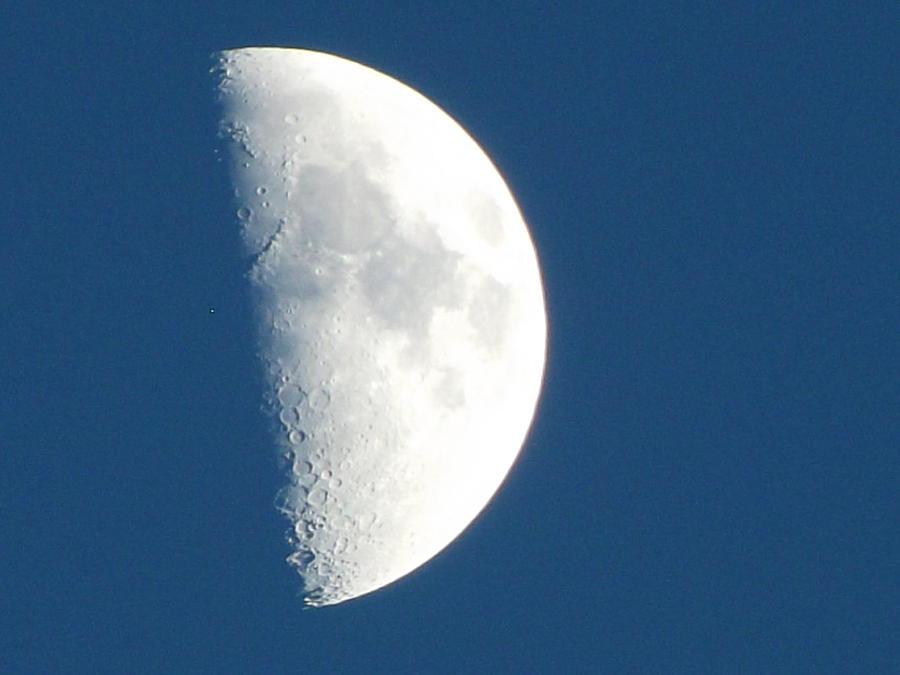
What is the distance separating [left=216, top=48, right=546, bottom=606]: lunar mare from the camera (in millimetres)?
13664

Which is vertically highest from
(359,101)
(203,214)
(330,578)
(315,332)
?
(359,101)

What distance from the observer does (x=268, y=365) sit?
13703 mm

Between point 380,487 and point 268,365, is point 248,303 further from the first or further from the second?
point 380,487

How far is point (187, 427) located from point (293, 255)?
1.86 meters

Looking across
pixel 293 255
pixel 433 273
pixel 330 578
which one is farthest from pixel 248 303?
pixel 330 578

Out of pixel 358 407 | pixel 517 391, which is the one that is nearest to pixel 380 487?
pixel 358 407

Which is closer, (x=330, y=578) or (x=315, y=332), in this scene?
(x=315, y=332)

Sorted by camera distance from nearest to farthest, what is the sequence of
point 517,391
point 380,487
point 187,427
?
point 187,427
point 380,487
point 517,391

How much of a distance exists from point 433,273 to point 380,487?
7.21 ft

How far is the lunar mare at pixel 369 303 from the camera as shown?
1366 centimetres

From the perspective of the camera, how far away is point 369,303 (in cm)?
1373

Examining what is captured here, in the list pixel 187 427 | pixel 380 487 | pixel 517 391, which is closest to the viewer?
pixel 187 427

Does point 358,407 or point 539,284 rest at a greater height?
point 539,284

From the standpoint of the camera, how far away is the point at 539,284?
16.5 m
